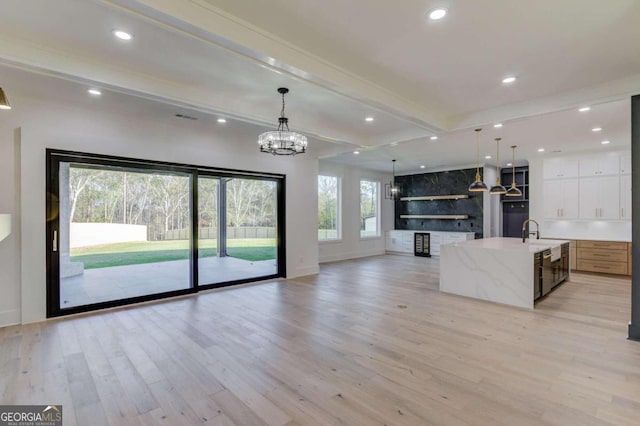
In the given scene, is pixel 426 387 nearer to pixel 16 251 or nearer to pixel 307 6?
pixel 307 6

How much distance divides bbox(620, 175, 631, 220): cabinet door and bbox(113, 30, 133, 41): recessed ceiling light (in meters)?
9.57

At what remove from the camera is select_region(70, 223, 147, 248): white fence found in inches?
181

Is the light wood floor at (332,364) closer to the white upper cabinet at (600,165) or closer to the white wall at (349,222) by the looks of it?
the white upper cabinet at (600,165)

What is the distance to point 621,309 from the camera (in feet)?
15.1

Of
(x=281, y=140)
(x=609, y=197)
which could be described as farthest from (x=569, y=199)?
(x=281, y=140)

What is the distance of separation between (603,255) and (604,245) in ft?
0.76

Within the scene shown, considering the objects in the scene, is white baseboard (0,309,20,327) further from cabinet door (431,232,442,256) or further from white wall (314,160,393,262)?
cabinet door (431,232,442,256)

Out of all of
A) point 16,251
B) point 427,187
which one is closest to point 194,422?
point 16,251

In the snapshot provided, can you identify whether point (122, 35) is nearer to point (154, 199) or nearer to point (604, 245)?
point (154, 199)

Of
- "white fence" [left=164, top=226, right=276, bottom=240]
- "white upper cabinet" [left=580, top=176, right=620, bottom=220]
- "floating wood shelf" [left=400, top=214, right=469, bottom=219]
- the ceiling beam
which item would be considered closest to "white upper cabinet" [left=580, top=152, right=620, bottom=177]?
"white upper cabinet" [left=580, top=176, right=620, bottom=220]

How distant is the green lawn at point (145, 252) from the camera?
A: 4798 mm

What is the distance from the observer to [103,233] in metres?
4.87

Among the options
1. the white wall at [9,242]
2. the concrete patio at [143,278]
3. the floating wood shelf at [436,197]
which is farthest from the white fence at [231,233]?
the floating wood shelf at [436,197]

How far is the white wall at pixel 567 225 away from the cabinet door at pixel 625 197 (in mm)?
254
